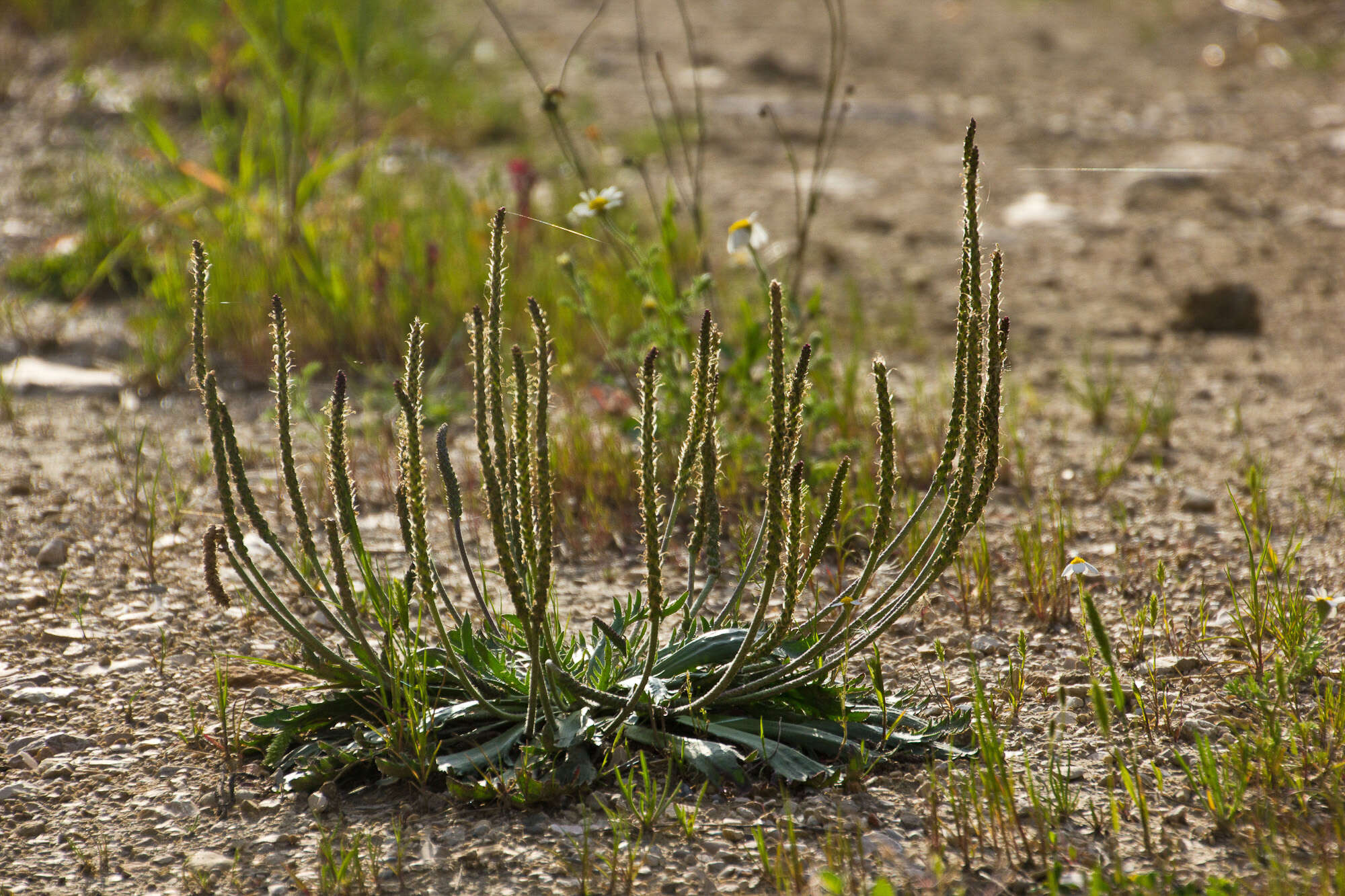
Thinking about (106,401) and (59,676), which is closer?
(59,676)

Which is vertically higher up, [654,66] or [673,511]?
[654,66]

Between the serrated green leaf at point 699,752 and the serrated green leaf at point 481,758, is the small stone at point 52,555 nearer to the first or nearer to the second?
the serrated green leaf at point 481,758

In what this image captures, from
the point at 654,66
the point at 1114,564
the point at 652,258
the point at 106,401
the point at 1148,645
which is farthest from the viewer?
the point at 654,66

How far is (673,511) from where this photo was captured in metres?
2.24

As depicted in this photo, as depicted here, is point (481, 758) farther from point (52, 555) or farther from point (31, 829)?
point (52, 555)

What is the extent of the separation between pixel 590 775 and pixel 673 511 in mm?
538

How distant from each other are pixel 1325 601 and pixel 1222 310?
2.63 m

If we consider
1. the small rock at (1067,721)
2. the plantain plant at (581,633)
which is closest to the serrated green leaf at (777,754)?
the plantain plant at (581,633)

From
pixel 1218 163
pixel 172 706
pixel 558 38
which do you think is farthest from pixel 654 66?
pixel 172 706

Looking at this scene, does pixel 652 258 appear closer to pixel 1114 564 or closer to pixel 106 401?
pixel 1114 564

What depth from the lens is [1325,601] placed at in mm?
2139

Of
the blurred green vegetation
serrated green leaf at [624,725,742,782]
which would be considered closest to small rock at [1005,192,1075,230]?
the blurred green vegetation

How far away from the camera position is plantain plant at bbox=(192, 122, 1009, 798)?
6.04 ft

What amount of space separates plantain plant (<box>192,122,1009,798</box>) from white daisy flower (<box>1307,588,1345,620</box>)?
0.72 m
